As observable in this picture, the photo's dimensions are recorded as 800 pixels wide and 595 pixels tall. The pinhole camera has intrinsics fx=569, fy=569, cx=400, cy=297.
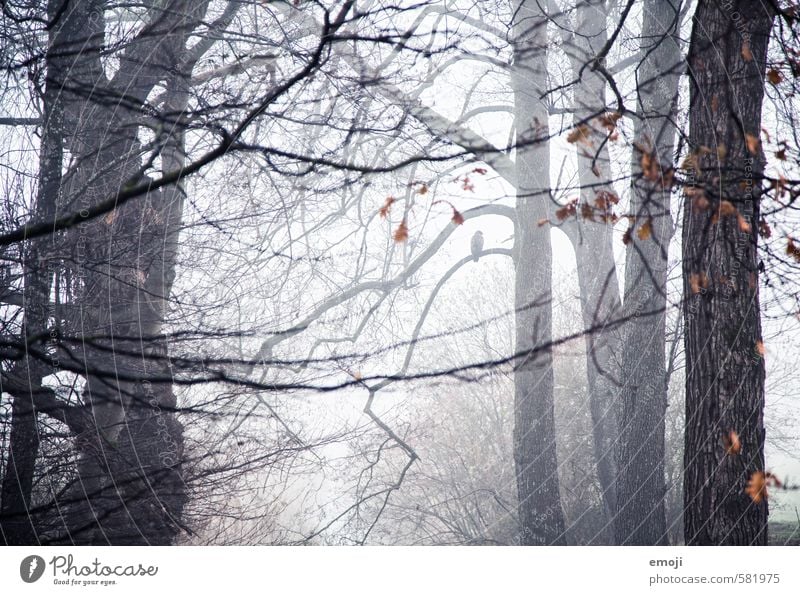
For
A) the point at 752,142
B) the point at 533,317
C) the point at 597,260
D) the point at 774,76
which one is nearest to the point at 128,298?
the point at 533,317

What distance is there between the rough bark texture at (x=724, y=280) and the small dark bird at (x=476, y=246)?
1.07 meters

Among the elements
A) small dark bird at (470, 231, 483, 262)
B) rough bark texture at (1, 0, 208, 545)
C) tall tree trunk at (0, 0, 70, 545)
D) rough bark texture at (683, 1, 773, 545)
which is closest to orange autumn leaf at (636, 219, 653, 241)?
rough bark texture at (683, 1, 773, 545)

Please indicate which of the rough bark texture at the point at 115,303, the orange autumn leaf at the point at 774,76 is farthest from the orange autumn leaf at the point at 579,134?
the rough bark texture at the point at 115,303

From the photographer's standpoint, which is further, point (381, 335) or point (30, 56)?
point (30, 56)

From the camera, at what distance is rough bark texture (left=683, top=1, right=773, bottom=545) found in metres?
2.76

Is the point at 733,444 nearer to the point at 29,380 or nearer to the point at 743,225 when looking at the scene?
the point at 743,225

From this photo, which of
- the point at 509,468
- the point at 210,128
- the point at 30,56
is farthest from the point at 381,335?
the point at 30,56

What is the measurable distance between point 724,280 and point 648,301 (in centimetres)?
37

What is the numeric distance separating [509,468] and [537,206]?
1348 millimetres

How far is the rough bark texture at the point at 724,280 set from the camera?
2.76 meters

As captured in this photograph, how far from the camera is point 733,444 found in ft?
9.04

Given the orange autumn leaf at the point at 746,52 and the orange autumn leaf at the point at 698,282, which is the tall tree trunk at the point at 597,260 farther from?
the orange autumn leaf at the point at 746,52
